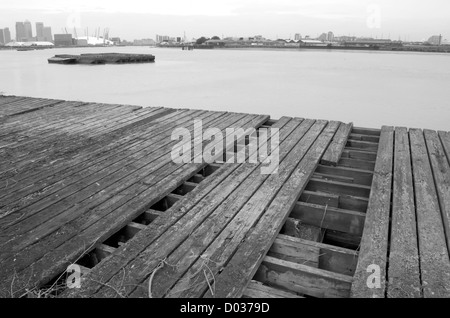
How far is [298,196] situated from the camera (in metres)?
3.51

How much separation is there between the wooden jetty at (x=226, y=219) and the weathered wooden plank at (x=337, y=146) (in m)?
0.04

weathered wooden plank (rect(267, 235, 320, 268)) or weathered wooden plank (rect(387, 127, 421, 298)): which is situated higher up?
weathered wooden plank (rect(387, 127, 421, 298))

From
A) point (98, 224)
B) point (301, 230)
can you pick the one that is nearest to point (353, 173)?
point (301, 230)

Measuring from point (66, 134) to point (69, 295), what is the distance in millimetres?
4187

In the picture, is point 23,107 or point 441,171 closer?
point 441,171

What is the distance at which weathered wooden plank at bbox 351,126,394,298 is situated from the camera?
7.25 feet

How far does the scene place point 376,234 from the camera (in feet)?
9.14

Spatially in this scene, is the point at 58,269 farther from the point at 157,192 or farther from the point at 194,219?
the point at 157,192

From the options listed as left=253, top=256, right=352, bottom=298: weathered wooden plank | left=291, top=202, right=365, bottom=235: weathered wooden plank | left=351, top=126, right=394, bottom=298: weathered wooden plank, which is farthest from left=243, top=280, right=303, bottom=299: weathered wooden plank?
left=291, top=202, right=365, bottom=235: weathered wooden plank

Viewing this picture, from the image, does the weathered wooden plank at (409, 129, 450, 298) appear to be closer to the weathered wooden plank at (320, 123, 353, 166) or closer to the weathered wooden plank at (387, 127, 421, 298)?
the weathered wooden plank at (387, 127, 421, 298)

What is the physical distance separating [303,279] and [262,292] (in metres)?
0.34

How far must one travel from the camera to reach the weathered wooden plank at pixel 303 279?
2318 mm

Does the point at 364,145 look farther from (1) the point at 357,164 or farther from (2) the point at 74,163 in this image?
(2) the point at 74,163
